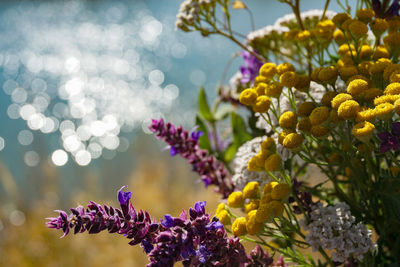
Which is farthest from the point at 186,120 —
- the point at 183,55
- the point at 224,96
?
the point at 224,96

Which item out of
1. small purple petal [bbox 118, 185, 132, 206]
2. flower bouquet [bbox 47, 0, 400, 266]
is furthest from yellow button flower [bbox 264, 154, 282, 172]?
small purple petal [bbox 118, 185, 132, 206]

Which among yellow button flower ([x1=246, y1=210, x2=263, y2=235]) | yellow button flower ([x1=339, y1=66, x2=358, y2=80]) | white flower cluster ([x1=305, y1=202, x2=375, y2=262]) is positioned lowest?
white flower cluster ([x1=305, y1=202, x2=375, y2=262])

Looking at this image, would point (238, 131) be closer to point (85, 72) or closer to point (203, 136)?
point (203, 136)

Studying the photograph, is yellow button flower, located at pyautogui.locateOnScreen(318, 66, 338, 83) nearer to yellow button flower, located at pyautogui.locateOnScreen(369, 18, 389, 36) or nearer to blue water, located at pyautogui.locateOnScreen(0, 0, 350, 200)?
yellow button flower, located at pyautogui.locateOnScreen(369, 18, 389, 36)

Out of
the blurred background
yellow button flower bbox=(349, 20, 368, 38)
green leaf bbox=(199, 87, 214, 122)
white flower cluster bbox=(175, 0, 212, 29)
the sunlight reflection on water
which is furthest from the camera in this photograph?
the sunlight reflection on water

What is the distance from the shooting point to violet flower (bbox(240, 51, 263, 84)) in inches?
20.3

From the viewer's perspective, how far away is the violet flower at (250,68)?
0.51 m

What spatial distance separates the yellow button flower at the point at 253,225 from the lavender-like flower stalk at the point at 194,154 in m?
0.14

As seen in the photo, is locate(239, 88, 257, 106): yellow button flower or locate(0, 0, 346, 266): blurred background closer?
locate(239, 88, 257, 106): yellow button flower

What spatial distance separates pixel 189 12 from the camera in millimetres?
494

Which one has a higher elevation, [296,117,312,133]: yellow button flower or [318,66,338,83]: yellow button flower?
[318,66,338,83]: yellow button flower

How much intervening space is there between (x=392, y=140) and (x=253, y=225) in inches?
4.2

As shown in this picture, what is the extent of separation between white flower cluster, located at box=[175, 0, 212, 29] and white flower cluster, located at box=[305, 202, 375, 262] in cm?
26

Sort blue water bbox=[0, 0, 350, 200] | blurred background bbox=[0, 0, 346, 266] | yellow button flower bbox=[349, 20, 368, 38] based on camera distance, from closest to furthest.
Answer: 1. yellow button flower bbox=[349, 20, 368, 38]
2. blurred background bbox=[0, 0, 346, 266]
3. blue water bbox=[0, 0, 350, 200]
